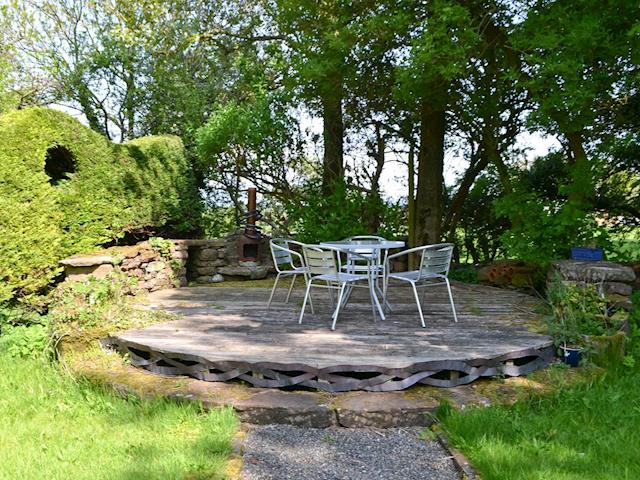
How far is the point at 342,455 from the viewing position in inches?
98.3

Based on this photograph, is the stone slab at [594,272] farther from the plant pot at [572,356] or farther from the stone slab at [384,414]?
the stone slab at [384,414]

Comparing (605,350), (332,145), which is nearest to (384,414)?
(605,350)

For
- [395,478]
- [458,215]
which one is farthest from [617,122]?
[395,478]

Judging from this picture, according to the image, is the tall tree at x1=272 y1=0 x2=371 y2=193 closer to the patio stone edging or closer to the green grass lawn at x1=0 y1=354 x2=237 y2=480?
the patio stone edging

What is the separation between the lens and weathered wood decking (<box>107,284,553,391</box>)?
313 cm

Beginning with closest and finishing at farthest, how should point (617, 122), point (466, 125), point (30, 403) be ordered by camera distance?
point (30, 403)
point (617, 122)
point (466, 125)

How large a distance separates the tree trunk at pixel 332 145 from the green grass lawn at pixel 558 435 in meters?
5.65

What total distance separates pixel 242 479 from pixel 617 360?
267 cm

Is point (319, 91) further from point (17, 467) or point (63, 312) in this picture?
point (17, 467)

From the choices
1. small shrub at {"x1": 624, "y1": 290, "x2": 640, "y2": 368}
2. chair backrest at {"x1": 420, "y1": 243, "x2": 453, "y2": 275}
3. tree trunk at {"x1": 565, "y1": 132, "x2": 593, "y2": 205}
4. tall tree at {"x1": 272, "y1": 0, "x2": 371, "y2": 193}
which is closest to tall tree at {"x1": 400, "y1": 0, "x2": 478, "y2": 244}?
tall tree at {"x1": 272, "y1": 0, "x2": 371, "y2": 193}

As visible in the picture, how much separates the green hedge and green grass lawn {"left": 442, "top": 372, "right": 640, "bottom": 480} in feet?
14.8

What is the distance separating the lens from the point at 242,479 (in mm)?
2232

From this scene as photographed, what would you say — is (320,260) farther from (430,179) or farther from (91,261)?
(430,179)

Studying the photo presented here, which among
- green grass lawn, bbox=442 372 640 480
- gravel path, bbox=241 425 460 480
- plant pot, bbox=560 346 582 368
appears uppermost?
plant pot, bbox=560 346 582 368
